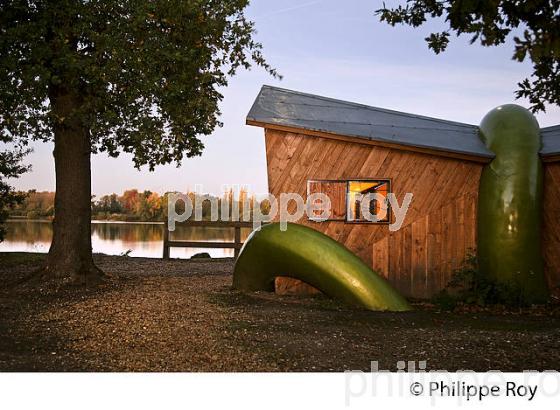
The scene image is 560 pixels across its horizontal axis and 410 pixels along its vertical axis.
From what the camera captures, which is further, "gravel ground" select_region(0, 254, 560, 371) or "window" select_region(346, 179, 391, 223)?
"window" select_region(346, 179, 391, 223)

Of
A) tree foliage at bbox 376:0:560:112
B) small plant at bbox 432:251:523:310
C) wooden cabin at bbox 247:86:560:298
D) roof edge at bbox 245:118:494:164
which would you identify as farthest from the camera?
wooden cabin at bbox 247:86:560:298

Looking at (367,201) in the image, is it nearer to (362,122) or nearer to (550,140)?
(362,122)

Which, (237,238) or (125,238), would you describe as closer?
(237,238)

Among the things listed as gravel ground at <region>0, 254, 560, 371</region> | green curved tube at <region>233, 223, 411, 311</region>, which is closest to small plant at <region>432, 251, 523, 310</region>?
gravel ground at <region>0, 254, 560, 371</region>

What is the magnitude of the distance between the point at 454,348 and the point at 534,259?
440 centimetres

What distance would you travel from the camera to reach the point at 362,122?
12.2m

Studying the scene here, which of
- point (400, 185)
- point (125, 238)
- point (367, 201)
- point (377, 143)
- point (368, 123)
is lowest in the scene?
point (125, 238)

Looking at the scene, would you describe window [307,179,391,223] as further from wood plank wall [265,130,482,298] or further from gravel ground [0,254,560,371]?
gravel ground [0,254,560,371]

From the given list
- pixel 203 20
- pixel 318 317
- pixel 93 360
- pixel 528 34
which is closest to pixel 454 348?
pixel 318 317

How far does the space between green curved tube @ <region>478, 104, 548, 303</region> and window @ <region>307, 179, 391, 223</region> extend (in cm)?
192

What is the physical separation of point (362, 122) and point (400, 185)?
1860 mm

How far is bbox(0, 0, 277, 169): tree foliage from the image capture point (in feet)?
35.4

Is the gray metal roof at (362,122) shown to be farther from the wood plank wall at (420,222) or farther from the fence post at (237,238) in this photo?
the fence post at (237,238)

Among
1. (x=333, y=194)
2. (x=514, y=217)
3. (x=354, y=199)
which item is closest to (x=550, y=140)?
(x=514, y=217)
